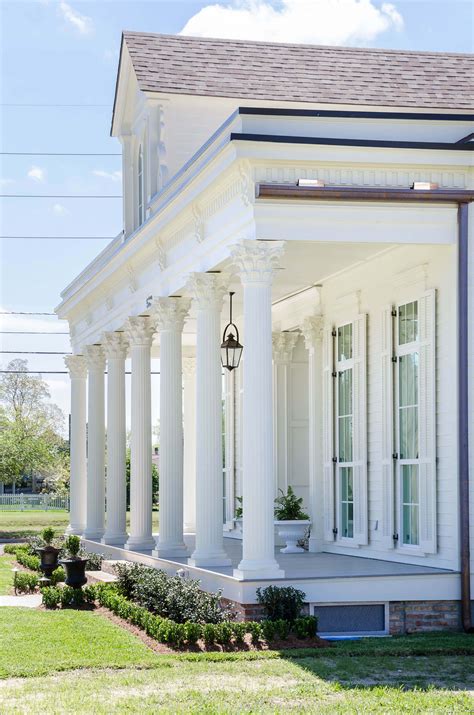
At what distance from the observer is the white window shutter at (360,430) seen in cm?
1834

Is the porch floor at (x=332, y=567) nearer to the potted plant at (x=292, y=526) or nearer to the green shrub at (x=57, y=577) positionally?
the potted plant at (x=292, y=526)

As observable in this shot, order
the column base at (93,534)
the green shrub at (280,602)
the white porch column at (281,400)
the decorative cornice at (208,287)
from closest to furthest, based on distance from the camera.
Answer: the green shrub at (280,602)
the decorative cornice at (208,287)
the white porch column at (281,400)
the column base at (93,534)

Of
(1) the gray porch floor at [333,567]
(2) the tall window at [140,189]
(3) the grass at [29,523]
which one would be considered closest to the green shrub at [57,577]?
(1) the gray porch floor at [333,567]

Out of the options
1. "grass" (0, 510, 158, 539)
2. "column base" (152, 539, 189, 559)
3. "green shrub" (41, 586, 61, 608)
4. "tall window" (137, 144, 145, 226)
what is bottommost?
"grass" (0, 510, 158, 539)

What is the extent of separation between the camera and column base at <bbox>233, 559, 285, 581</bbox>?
14570 mm

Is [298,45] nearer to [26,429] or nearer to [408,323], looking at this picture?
[408,323]

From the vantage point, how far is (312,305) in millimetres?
21125

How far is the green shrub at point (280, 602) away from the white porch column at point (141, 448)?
7.80 m

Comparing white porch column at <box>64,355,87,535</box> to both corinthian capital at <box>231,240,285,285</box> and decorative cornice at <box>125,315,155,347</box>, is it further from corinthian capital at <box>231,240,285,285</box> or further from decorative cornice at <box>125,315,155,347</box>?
corinthian capital at <box>231,240,285,285</box>

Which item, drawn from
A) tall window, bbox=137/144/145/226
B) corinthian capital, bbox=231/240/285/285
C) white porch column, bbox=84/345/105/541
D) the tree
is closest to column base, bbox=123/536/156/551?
white porch column, bbox=84/345/105/541

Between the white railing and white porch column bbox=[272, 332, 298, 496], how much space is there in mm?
45581

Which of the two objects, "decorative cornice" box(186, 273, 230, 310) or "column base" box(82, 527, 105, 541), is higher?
"decorative cornice" box(186, 273, 230, 310)

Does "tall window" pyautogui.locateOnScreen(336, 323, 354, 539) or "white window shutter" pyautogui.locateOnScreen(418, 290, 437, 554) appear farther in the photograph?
"tall window" pyautogui.locateOnScreen(336, 323, 354, 539)

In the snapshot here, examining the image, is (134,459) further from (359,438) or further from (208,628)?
(208,628)
